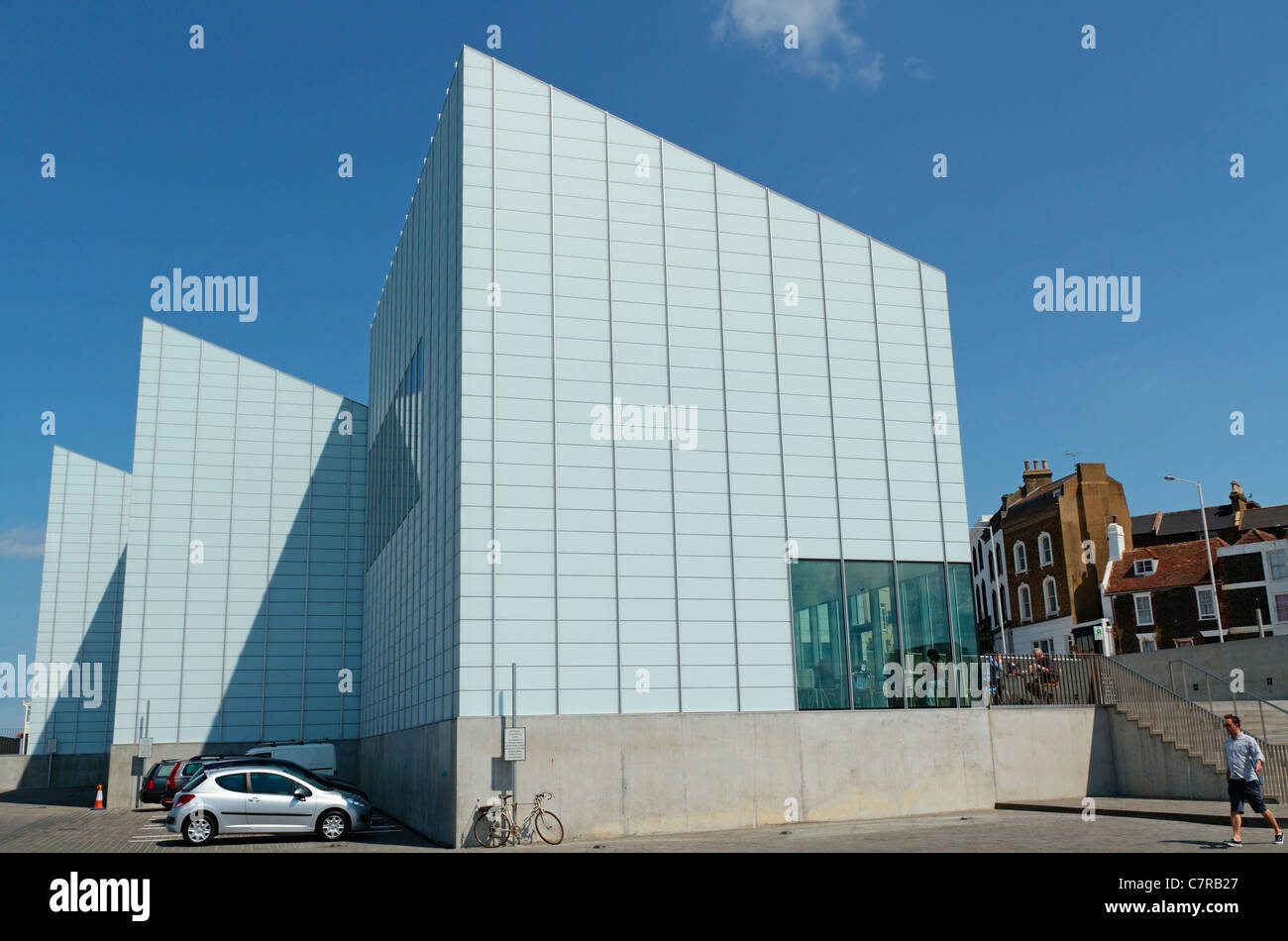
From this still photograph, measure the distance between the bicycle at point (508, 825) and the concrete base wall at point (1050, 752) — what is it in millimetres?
10891

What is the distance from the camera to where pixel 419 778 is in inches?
1019

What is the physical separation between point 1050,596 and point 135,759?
5196 centimetres

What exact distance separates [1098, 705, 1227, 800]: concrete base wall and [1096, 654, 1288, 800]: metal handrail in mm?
212

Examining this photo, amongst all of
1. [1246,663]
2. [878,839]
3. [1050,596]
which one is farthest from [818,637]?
[1050,596]

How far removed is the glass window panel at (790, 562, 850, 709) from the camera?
24.4 m

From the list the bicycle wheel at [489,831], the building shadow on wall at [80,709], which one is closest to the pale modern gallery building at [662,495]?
the bicycle wheel at [489,831]

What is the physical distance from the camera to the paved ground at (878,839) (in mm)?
17484

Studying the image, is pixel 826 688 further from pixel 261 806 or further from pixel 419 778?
pixel 261 806

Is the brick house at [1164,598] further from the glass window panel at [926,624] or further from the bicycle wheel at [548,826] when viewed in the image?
the bicycle wheel at [548,826]

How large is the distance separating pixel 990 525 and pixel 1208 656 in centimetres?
4185
